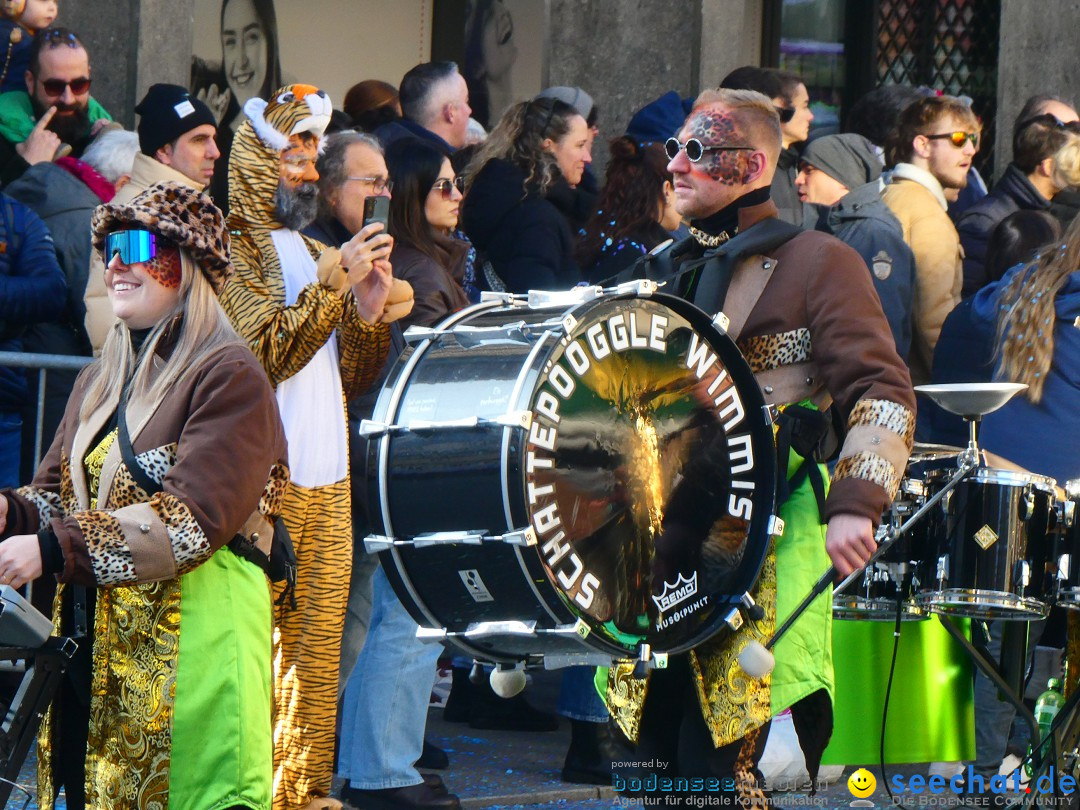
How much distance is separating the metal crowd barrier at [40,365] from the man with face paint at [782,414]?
8.23 ft

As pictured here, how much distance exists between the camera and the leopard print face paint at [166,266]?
437cm

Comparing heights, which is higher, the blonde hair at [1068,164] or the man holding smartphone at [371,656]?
the blonde hair at [1068,164]

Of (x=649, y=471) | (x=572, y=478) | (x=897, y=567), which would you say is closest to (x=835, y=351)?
(x=649, y=471)

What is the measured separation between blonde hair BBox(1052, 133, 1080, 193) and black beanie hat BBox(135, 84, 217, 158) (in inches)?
157

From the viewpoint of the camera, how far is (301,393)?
5.60m

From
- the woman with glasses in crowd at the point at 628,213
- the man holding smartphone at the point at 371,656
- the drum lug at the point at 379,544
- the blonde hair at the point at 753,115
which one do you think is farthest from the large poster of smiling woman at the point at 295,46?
the drum lug at the point at 379,544

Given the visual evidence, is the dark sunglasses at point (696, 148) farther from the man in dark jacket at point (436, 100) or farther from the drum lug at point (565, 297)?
the man in dark jacket at point (436, 100)

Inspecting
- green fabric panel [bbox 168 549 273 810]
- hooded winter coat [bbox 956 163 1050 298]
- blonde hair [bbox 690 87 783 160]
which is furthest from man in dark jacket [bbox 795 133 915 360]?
green fabric panel [bbox 168 549 273 810]

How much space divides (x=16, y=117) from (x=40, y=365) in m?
1.36

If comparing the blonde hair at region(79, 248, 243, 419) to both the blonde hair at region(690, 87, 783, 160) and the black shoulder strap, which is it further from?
the blonde hair at region(690, 87, 783, 160)

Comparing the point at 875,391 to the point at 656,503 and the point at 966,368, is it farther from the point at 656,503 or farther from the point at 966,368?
the point at 966,368

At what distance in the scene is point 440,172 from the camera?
6488 mm

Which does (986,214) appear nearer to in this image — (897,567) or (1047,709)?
(1047,709)

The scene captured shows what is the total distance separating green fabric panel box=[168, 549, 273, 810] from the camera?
164 inches
